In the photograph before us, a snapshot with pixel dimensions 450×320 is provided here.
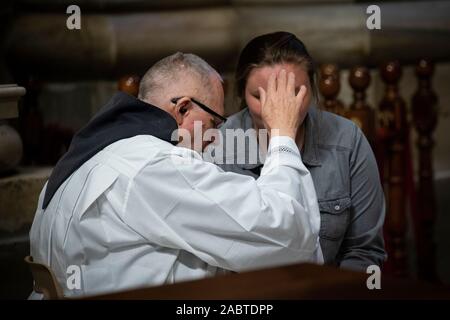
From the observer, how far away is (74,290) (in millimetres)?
1900

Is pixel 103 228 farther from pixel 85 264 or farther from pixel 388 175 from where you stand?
pixel 388 175

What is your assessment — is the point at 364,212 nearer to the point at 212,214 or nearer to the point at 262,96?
the point at 262,96

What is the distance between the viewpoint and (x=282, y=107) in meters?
2.06

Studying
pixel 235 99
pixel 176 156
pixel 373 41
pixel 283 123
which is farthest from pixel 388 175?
pixel 176 156

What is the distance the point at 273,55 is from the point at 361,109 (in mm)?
1089

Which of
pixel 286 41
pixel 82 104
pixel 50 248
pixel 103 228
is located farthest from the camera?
pixel 82 104

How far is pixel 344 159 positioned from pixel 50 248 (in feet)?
2.86

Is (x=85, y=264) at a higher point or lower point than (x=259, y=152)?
lower

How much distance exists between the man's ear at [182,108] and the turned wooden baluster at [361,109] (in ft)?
4.23

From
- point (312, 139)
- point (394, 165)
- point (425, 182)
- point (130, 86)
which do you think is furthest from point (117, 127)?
point (425, 182)

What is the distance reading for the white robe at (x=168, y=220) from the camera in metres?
1.80

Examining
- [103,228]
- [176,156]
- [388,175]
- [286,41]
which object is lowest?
[388,175]

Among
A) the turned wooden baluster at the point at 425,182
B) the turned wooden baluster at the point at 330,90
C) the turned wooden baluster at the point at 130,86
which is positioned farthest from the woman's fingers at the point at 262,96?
the turned wooden baluster at the point at 425,182

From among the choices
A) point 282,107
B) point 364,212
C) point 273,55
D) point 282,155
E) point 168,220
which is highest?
point 273,55
